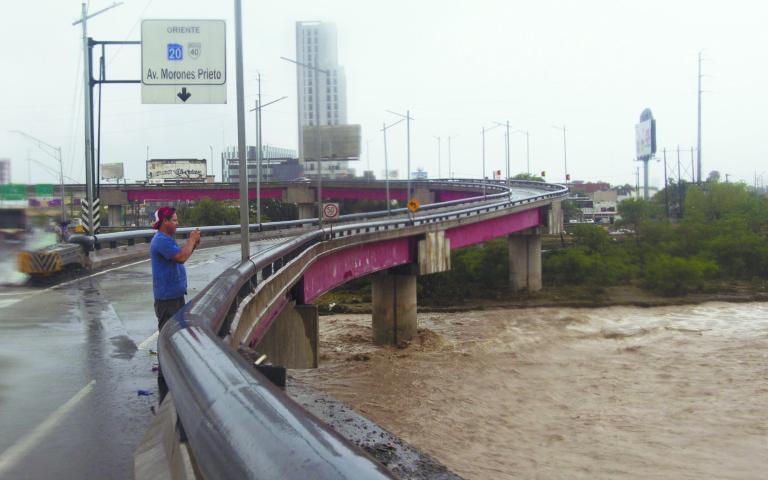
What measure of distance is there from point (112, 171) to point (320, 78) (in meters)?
46.0

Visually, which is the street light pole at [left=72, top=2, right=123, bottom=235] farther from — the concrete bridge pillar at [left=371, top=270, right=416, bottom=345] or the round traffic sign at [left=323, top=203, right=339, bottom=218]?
the concrete bridge pillar at [left=371, top=270, right=416, bottom=345]

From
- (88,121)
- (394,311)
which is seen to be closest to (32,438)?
(88,121)

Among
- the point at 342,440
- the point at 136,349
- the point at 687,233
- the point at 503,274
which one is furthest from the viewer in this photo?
the point at 687,233

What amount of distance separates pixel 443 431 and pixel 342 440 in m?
22.1

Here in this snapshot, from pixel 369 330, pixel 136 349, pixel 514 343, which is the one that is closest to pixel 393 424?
pixel 136 349

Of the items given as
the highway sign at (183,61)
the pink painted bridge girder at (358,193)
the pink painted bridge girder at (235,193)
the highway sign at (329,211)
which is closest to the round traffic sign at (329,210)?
the highway sign at (329,211)

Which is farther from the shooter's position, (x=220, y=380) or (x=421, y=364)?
(x=421, y=364)

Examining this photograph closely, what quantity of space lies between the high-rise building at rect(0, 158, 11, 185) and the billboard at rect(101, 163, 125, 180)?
352ft

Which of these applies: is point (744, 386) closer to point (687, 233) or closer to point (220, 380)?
point (220, 380)

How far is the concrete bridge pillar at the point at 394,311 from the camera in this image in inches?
1670

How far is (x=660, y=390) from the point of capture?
29828 millimetres

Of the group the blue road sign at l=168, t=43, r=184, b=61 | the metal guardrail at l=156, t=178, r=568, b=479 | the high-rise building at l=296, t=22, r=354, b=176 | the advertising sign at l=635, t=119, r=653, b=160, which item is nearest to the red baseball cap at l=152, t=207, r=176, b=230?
the metal guardrail at l=156, t=178, r=568, b=479

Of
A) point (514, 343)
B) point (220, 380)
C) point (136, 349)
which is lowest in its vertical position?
point (514, 343)

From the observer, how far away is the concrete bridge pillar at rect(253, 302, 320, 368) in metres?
22.9
